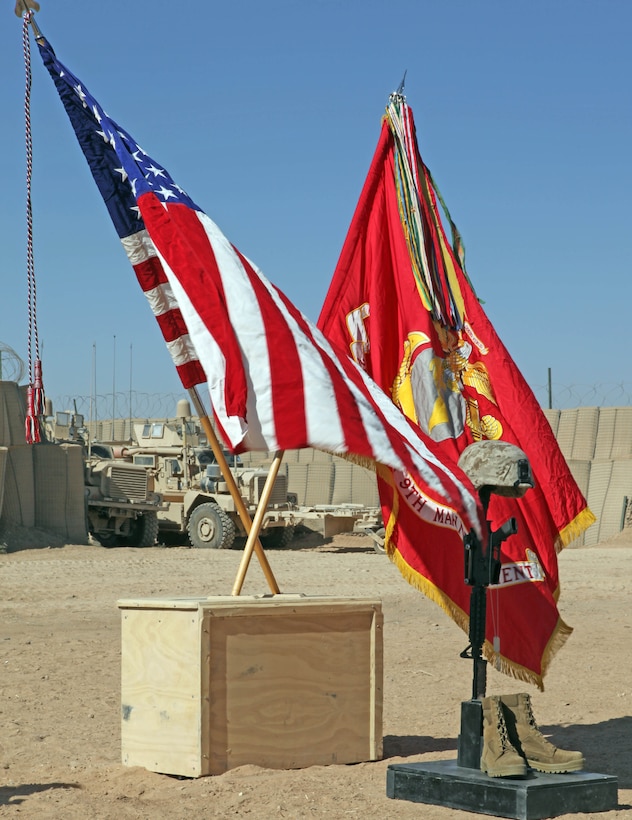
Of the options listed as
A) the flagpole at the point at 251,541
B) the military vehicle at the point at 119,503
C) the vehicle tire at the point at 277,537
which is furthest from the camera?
the vehicle tire at the point at 277,537

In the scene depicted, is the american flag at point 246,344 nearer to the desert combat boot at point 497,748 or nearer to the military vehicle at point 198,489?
the desert combat boot at point 497,748

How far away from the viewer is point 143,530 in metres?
23.0

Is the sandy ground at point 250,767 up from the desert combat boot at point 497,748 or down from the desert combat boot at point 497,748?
down

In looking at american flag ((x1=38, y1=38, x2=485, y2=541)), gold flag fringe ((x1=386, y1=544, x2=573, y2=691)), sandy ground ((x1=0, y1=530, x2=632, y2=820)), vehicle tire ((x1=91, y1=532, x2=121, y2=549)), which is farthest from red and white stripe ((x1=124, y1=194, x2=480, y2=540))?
vehicle tire ((x1=91, y1=532, x2=121, y2=549))

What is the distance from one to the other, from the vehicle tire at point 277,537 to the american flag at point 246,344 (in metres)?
17.0

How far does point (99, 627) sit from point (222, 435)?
19.6ft

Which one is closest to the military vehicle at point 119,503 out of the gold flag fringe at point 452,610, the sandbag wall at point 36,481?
the sandbag wall at point 36,481

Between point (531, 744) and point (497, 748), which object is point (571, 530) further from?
point (497, 748)

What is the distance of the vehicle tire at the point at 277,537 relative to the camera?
913 inches

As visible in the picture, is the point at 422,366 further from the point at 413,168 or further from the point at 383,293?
the point at 413,168

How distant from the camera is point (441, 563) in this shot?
6.06 metres

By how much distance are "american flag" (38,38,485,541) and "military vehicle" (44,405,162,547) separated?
16274 millimetres

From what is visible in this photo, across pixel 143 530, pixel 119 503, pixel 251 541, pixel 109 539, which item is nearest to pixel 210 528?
pixel 143 530

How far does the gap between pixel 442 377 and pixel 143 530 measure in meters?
17.1
